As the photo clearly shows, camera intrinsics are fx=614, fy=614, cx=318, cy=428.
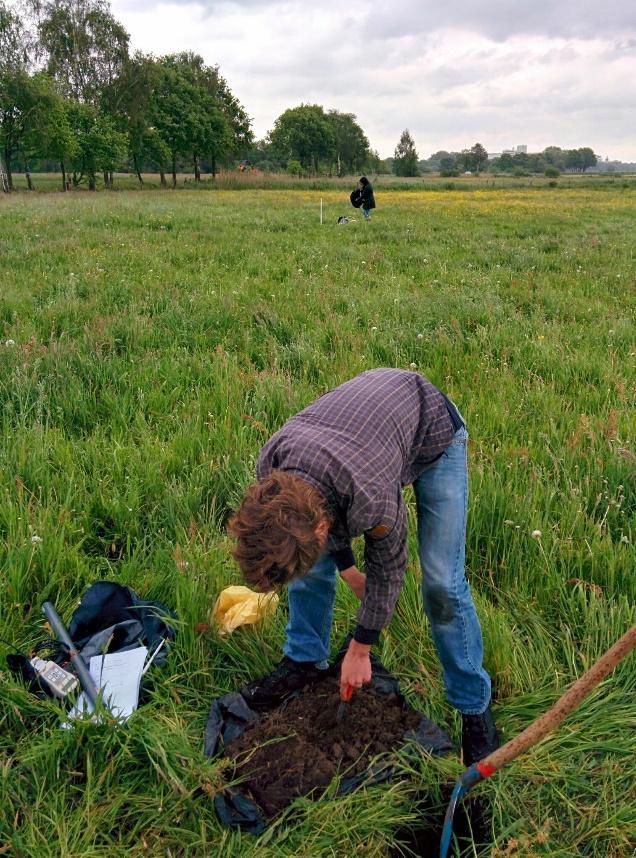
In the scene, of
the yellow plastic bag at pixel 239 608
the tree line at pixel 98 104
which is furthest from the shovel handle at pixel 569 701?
the tree line at pixel 98 104

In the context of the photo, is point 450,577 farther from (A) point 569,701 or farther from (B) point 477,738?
(A) point 569,701

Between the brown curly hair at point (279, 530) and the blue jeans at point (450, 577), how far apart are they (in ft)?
1.64

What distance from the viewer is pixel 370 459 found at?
176cm

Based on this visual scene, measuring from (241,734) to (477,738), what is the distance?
83 cm

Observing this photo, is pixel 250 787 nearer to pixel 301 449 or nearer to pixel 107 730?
pixel 107 730

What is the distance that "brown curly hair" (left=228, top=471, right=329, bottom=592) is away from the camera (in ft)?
5.16

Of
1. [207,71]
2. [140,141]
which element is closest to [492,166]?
[207,71]

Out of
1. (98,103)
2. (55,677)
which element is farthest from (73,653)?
(98,103)

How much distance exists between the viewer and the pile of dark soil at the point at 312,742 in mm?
2057

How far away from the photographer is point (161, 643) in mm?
2424

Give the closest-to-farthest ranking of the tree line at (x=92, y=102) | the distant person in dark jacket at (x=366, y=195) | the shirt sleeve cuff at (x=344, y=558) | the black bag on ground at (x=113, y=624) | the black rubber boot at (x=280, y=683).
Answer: the shirt sleeve cuff at (x=344, y=558) → the black rubber boot at (x=280, y=683) → the black bag on ground at (x=113, y=624) → the distant person in dark jacket at (x=366, y=195) → the tree line at (x=92, y=102)

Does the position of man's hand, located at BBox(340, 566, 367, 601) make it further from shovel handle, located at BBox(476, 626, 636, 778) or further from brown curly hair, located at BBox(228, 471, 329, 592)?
shovel handle, located at BBox(476, 626, 636, 778)

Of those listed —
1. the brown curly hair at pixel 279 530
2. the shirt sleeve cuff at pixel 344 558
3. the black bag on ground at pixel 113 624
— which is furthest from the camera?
the black bag on ground at pixel 113 624

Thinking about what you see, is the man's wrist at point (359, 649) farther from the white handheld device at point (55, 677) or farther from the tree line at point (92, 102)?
the tree line at point (92, 102)
